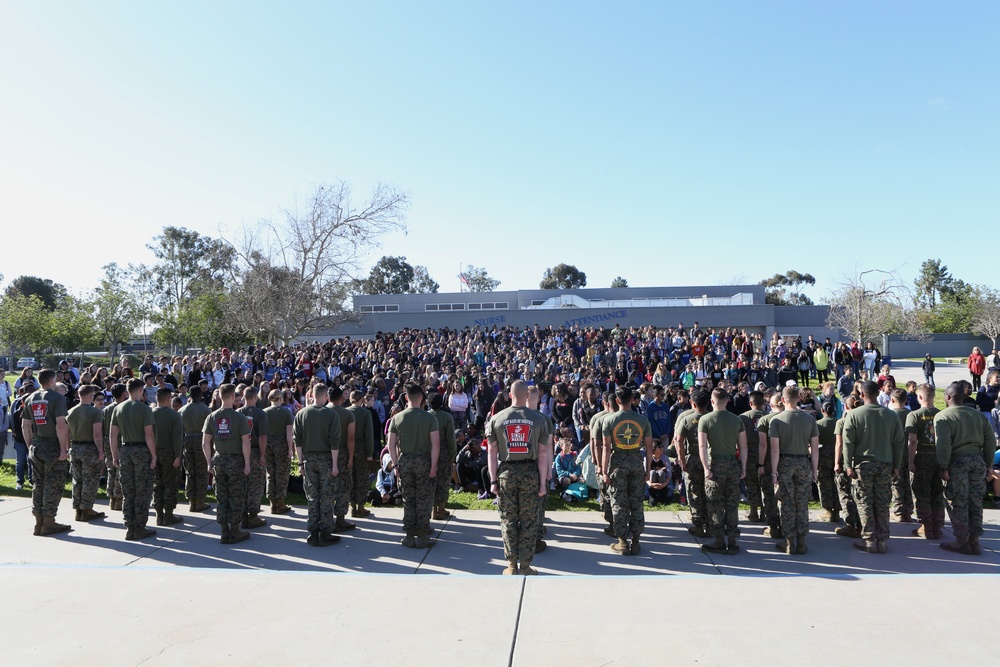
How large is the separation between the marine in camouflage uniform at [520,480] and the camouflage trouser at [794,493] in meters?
2.63

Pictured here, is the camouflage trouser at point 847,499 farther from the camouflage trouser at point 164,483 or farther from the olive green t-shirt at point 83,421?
the olive green t-shirt at point 83,421

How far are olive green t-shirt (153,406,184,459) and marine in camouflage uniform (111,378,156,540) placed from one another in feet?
1.25

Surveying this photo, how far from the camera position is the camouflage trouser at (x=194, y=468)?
8.35 m

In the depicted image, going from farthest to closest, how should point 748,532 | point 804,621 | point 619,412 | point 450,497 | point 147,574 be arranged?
1. point 450,497
2. point 748,532
3. point 619,412
4. point 147,574
5. point 804,621

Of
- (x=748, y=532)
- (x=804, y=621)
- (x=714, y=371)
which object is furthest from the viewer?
(x=714, y=371)

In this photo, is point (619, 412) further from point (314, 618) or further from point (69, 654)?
point (69, 654)

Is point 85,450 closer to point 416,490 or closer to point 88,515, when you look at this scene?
point 88,515

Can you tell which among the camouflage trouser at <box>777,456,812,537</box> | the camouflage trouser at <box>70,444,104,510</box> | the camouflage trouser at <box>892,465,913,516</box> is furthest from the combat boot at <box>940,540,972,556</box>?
the camouflage trouser at <box>70,444,104,510</box>

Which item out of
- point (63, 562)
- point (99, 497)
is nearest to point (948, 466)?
point (63, 562)

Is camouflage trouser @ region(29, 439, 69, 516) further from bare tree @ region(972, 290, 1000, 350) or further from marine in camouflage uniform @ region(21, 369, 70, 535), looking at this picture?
bare tree @ region(972, 290, 1000, 350)

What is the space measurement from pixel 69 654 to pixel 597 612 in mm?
3749

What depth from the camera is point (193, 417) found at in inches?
323

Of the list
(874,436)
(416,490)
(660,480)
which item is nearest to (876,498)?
(874,436)

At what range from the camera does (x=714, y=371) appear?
18453 mm
